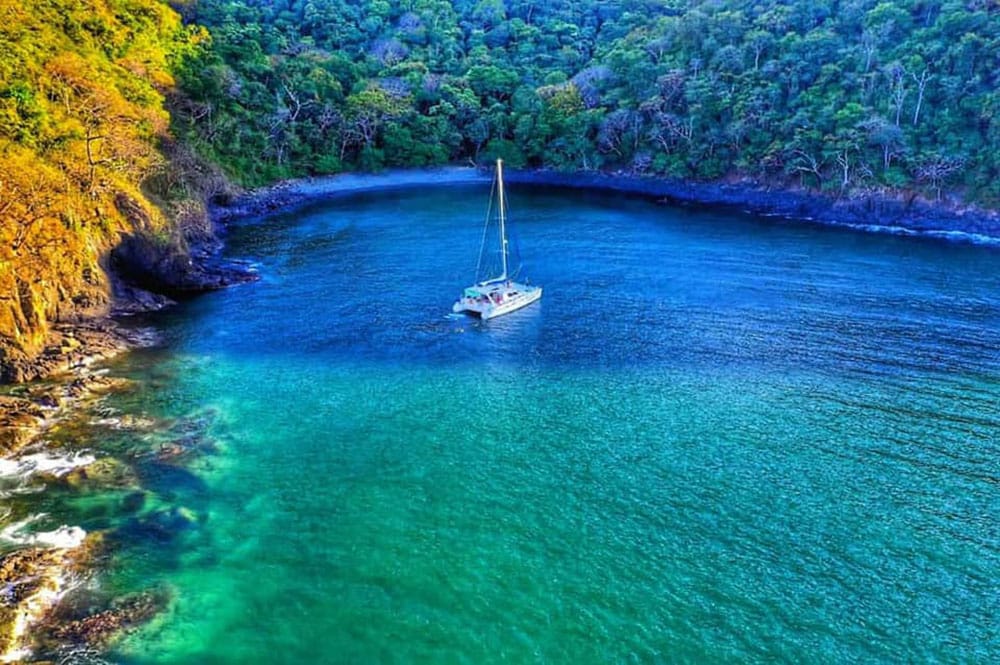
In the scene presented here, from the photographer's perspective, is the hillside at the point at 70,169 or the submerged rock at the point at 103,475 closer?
the submerged rock at the point at 103,475

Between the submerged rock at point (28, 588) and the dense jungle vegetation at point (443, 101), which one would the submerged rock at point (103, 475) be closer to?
the submerged rock at point (28, 588)

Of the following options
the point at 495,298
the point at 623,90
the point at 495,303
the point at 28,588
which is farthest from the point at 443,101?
the point at 28,588

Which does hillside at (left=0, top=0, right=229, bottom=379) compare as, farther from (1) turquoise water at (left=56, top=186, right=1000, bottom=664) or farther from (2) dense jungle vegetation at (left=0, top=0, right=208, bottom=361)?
(1) turquoise water at (left=56, top=186, right=1000, bottom=664)

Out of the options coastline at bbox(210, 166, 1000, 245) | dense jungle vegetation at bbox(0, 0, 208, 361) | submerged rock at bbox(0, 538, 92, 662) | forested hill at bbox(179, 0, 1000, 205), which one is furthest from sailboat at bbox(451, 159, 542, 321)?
forested hill at bbox(179, 0, 1000, 205)

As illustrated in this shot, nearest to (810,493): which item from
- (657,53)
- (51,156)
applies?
(51,156)

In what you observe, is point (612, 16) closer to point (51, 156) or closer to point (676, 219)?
point (676, 219)

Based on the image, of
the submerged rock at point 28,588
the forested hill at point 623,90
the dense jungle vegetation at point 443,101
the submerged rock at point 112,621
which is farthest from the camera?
the forested hill at point 623,90

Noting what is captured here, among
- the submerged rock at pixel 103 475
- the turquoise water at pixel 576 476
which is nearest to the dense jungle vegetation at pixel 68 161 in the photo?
→ the turquoise water at pixel 576 476
